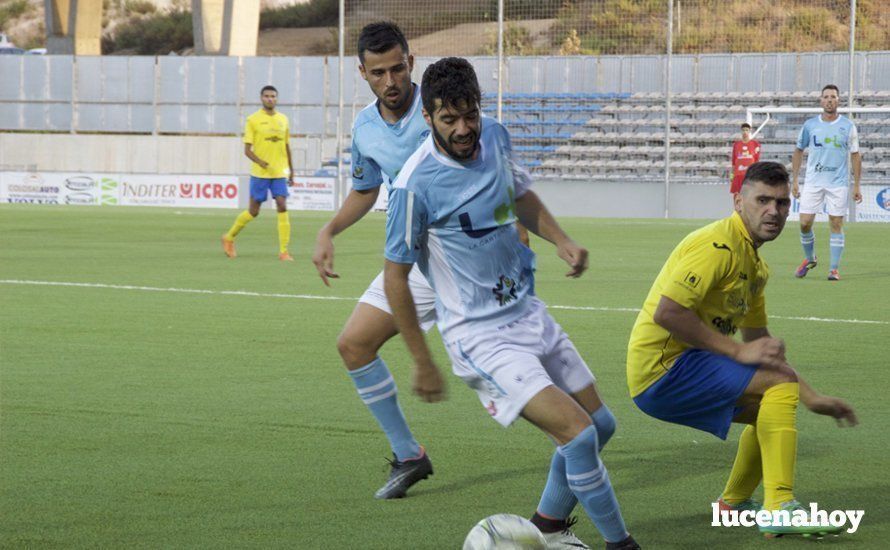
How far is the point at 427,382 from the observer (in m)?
4.64

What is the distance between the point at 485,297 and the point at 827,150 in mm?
13287

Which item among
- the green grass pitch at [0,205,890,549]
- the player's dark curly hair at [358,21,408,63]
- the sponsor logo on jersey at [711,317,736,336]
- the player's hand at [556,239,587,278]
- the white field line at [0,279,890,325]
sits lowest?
the white field line at [0,279,890,325]

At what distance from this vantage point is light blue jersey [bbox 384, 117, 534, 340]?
15.6 ft

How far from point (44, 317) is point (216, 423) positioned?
5096 mm

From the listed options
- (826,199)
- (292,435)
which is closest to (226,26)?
(826,199)

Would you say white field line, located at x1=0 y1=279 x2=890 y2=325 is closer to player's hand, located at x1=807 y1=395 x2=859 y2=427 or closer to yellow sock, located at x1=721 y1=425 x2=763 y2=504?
yellow sock, located at x1=721 y1=425 x2=763 y2=504

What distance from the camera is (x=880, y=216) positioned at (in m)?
29.2

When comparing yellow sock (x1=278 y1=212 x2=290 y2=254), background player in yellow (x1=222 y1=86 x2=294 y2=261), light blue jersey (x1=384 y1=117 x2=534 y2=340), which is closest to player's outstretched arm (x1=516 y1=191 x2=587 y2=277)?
light blue jersey (x1=384 y1=117 x2=534 y2=340)

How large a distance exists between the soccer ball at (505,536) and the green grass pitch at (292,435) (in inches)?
20.5

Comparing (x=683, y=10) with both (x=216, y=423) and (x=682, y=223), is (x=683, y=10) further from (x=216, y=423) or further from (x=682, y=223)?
(x=216, y=423)

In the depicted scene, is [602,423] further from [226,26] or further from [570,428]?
[226,26]

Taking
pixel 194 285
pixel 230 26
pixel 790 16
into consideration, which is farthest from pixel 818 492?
pixel 230 26

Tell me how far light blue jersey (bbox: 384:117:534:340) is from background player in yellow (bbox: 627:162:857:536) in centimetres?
63

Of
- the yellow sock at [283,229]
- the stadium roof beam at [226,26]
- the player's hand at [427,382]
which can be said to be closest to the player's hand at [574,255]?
the player's hand at [427,382]
